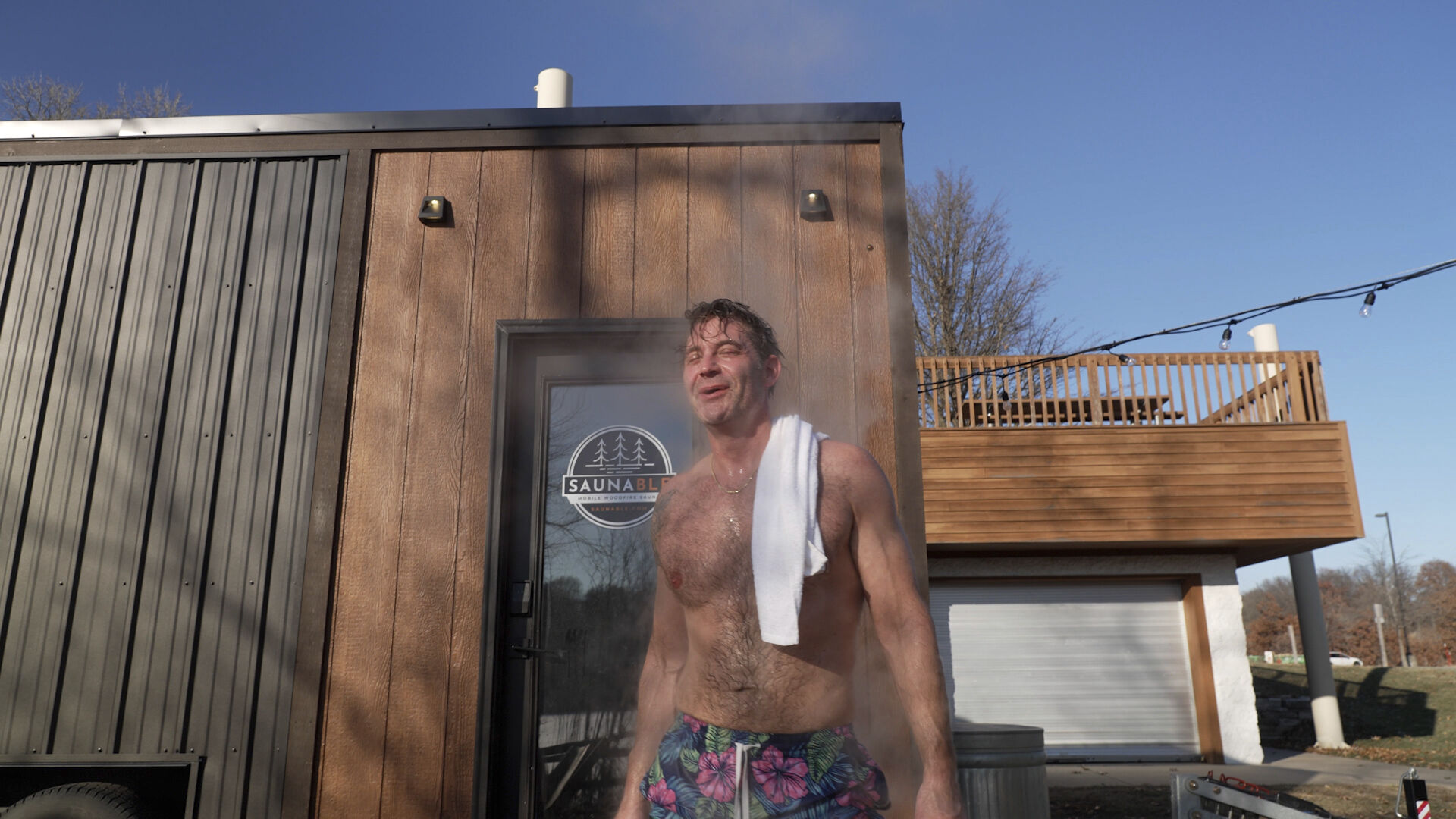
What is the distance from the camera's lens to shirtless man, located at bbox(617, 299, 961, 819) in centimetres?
176

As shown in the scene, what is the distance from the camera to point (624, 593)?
319 cm

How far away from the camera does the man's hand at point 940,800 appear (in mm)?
1639

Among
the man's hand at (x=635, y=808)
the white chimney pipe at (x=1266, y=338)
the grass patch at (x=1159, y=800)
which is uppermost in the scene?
the white chimney pipe at (x=1266, y=338)

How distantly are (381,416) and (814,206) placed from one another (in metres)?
1.91

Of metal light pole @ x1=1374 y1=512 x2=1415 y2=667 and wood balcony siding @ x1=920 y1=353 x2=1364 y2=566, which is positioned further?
metal light pole @ x1=1374 y1=512 x2=1415 y2=667

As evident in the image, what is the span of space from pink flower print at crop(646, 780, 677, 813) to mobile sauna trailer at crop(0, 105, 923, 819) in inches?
48.5

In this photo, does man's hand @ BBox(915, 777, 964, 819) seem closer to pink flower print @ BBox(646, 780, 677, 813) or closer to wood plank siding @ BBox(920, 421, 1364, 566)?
pink flower print @ BBox(646, 780, 677, 813)

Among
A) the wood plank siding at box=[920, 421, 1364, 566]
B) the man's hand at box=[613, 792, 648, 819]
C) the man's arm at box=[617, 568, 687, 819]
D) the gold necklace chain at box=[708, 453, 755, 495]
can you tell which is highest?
the wood plank siding at box=[920, 421, 1364, 566]

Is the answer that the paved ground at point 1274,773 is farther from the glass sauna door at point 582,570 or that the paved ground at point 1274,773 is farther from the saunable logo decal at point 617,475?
the saunable logo decal at point 617,475

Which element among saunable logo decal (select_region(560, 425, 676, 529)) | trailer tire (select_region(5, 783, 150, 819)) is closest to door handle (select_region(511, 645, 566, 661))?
saunable logo decal (select_region(560, 425, 676, 529))

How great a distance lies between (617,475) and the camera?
3.34 meters

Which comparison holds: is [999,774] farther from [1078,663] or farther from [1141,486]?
[1078,663]

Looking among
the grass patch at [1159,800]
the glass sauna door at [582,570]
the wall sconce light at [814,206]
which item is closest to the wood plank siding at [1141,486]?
the grass patch at [1159,800]

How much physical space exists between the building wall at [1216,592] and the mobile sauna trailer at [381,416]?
8234 millimetres
